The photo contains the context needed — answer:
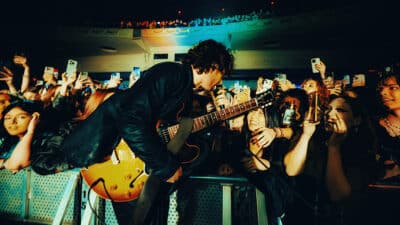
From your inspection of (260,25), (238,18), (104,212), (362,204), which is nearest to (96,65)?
(238,18)

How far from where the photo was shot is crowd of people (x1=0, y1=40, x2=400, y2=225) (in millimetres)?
1928

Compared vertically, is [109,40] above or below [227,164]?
above

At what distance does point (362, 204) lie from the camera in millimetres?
2500

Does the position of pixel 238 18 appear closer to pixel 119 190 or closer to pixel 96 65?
pixel 96 65

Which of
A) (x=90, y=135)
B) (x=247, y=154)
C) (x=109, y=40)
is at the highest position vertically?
(x=109, y=40)

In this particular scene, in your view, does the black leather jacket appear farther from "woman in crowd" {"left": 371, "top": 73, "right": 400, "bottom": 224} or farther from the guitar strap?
"woman in crowd" {"left": 371, "top": 73, "right": 400, "bottom": 224}

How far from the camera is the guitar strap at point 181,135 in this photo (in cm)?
220

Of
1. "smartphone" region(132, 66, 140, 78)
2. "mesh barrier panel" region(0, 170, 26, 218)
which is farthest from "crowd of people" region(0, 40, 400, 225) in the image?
"smartphone" region(132, 66, 140, 78)

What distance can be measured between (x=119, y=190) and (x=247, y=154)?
1.64 meters

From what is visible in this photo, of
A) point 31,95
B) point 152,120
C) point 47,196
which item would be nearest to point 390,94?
point 152,120

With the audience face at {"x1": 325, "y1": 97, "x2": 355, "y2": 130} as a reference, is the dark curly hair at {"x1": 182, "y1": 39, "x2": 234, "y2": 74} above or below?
above

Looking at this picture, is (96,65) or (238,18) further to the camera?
(96,65)

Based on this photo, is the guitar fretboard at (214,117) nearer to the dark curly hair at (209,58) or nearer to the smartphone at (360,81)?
the dark curly hair at (209,58)

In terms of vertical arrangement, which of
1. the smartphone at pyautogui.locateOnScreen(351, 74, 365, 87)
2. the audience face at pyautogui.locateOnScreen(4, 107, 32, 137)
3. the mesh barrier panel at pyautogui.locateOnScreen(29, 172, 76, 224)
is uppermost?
the smartphone at pyautogui.locateOnScreen(351, 74, 365, 87)
